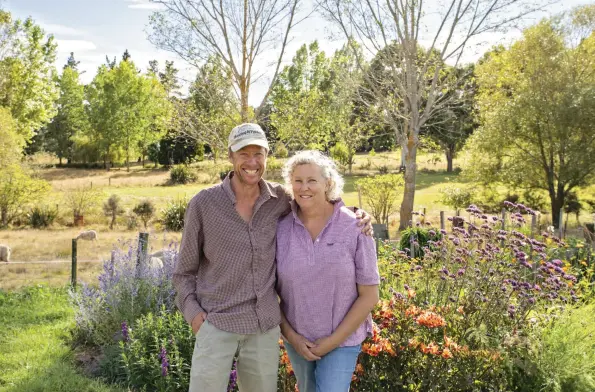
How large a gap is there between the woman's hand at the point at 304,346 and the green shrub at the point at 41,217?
52.9ft

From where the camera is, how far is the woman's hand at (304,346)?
255 centimetres

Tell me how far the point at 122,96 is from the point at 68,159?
9.04 metres

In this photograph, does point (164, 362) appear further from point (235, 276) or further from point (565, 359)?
point (565, 359)

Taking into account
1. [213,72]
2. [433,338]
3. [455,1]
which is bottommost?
[433,338]

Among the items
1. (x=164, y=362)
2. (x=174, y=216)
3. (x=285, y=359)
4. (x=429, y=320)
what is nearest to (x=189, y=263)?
(x=285, y=359)

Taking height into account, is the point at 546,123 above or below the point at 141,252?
above

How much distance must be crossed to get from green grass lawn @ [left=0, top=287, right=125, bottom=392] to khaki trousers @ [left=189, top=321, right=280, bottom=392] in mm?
2018

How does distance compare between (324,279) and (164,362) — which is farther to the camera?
(164,362)

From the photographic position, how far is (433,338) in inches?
136

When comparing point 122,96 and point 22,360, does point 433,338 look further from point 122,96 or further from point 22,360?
point 122,96

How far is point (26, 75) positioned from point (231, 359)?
30.9 meters

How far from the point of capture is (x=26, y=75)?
2905 cm

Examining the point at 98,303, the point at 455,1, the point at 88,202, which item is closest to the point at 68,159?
the point at 88,202

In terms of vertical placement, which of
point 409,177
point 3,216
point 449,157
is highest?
point 449,157
